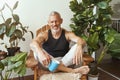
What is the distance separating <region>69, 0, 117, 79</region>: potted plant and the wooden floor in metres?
0.42

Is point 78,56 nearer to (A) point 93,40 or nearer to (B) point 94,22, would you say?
(A) point 93,40

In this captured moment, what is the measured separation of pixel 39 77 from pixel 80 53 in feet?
2.01

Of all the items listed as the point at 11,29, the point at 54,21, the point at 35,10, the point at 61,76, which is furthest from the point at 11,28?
the point at 61,76

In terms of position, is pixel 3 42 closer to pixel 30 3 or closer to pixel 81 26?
pixel 30 3

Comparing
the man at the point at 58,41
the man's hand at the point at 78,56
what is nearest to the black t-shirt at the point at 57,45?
the man at the point at 58,41

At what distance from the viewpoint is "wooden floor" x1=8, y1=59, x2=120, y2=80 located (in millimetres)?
3050

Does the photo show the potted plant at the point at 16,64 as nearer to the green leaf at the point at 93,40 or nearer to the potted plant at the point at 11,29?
the potted plant at the point at 11,29

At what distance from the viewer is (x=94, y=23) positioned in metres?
2.85

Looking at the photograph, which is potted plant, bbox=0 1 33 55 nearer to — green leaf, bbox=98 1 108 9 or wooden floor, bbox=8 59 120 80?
wooden floor, bbox=8 59 120 80

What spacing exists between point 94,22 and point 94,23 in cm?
2

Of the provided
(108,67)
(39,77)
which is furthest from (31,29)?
(108,67)

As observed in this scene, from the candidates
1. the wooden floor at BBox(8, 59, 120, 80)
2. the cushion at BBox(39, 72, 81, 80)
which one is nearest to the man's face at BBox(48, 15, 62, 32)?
the cushion at BBox(39, 72, 81, 80)

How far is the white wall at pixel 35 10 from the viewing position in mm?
2869

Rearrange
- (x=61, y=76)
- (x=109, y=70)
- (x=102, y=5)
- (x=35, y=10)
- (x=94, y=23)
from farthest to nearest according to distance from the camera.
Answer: (x=109, y=70) → (x=35, y=10) → (x=94, y=23) → (x=102, y=5) → (x=61, y=76)
